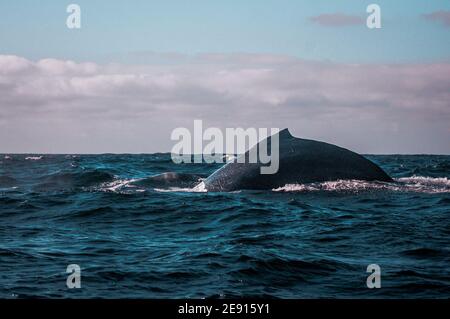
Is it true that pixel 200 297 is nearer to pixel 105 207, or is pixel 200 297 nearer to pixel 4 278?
pixel 4 278

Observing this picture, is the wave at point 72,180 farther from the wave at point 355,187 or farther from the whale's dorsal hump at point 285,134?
the wave at point 355,187

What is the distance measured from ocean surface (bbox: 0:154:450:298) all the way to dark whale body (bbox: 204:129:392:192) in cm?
27

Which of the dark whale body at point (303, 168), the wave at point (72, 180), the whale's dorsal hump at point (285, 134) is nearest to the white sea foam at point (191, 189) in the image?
the dark whale body at point (303, 168)

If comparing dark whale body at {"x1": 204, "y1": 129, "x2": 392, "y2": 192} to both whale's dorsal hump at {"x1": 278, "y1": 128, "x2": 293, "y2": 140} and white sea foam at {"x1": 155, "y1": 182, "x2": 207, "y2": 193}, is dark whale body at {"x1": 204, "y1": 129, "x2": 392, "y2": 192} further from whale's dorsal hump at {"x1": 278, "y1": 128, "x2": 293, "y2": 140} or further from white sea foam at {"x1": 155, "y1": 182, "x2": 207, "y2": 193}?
white sea foam at {"x1": 155, "y1": 182, "x2": 207, "y2": 193}

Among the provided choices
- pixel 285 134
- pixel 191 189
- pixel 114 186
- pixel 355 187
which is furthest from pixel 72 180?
pixel 355 187

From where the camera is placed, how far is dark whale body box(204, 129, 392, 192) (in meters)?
16.5

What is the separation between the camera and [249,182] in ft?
55.0

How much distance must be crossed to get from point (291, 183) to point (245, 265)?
292 inches

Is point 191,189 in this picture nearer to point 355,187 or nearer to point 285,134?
point 285,134

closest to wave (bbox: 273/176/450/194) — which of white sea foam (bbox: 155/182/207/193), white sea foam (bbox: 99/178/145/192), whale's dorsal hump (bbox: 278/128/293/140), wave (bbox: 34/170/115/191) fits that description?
whale's dorsal hump (bbox: 278/128/293/140)

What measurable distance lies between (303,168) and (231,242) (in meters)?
5.97

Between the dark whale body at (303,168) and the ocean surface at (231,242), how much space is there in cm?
27

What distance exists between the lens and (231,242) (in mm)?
10938
